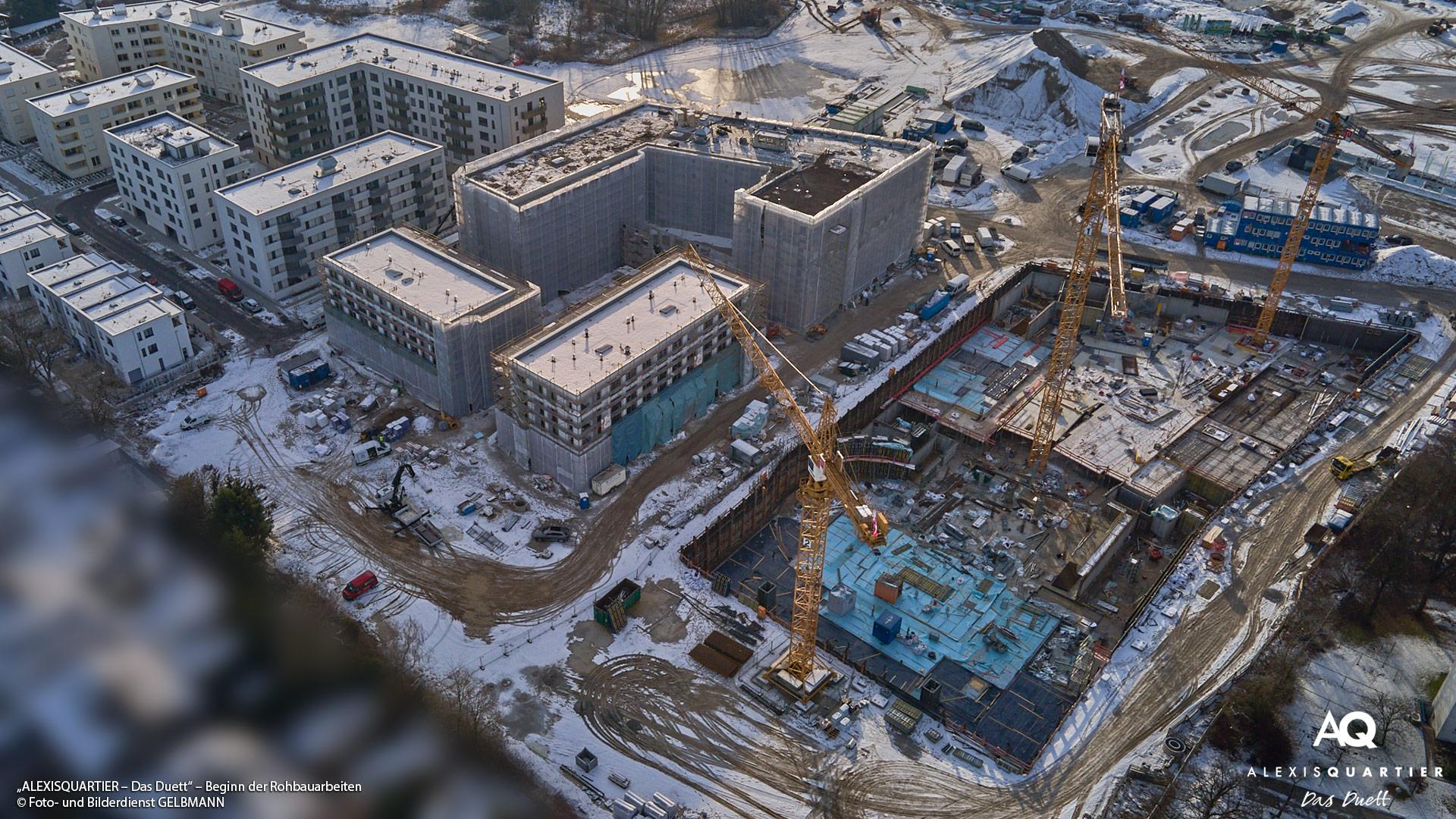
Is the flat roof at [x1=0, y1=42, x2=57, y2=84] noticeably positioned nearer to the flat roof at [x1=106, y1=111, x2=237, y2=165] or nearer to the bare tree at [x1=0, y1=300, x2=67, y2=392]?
the flat roof at [x1=106, y1=111, x2=237, y2=165]

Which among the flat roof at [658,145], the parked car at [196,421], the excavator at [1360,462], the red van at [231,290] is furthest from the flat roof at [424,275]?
the excavator at [1360,462]

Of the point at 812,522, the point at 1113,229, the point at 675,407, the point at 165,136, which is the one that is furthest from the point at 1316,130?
the point at 165,136

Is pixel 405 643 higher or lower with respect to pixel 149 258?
lower

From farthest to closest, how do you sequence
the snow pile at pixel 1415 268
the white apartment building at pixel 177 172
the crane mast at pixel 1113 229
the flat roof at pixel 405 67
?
the flat roof at pixel 405 67 < the snow pile at pixel 1415 268 < the white apartment building at pixel 177 172 < the crane mast at pixel 1113 229

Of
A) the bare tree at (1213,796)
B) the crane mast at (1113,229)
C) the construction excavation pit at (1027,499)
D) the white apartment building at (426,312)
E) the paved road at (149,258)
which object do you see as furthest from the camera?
the paved road at (149,258)

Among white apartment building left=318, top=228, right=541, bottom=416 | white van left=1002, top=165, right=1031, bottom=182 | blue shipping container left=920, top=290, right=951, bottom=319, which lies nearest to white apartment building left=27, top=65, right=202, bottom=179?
white apartment building left=318, top=228, right=541, bottom=416

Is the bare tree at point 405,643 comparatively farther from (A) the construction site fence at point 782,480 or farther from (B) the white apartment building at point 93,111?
(B) the white apartment building at point 93,111

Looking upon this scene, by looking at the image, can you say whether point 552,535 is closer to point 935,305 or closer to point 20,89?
point 935,305

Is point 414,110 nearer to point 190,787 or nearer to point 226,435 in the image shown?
point 226,435
